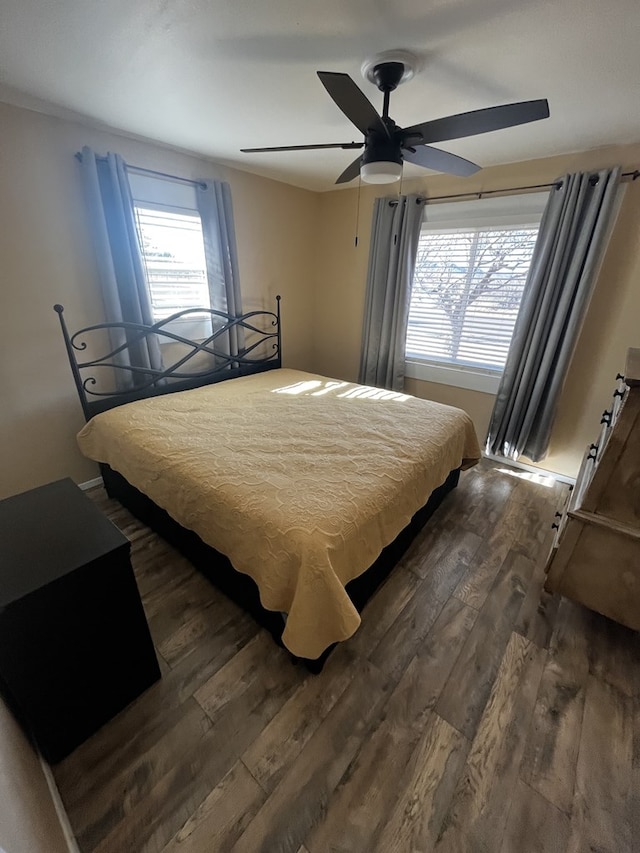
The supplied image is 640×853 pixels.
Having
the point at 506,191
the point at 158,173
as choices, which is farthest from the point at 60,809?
the point at 506,191

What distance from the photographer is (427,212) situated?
3.12 metres

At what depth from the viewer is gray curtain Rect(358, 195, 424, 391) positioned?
10.4ft

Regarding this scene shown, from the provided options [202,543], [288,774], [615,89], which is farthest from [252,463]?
[615,89]

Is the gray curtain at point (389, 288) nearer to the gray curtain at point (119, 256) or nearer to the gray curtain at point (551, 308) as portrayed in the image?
the gray curtain at point (551, 308)

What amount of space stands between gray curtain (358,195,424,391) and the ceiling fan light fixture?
176cm

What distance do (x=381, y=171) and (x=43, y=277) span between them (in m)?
2.17

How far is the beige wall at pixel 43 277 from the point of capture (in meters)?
2.02

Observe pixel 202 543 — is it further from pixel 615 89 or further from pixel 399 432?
pixel 615 89

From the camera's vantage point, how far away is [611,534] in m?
1.48

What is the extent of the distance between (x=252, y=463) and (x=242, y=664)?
887mm

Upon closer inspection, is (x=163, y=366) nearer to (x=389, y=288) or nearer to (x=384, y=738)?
(x=389, y=288)

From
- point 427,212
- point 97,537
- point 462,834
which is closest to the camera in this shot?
point 462,834

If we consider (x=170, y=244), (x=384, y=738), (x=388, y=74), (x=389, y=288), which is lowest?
(x=384, y=738)

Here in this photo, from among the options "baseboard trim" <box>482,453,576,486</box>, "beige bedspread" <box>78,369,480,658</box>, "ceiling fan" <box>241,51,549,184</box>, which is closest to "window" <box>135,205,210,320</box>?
"beige bedspread" <box>78,369,480,658</box>
